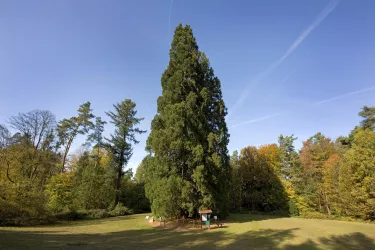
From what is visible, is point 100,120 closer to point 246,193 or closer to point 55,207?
point 55,207

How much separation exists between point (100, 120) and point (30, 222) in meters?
17.9

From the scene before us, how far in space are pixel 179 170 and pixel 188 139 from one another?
3047 mm

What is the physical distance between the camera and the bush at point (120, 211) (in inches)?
1067

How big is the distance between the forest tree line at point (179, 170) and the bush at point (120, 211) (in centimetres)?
20

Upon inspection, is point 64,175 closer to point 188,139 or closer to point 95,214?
point 95,214

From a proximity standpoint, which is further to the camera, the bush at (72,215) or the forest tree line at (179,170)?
the bush at (72,215)

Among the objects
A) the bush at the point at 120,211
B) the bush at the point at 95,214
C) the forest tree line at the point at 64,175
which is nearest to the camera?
the forest tree line at the point at 64,175

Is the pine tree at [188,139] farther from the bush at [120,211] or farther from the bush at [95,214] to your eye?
the bush at [120,211]

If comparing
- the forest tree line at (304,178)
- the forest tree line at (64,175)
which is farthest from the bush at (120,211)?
the forest tree line at (304,178)

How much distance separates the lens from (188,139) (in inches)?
784

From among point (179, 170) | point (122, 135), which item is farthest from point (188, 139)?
point (122, 135)

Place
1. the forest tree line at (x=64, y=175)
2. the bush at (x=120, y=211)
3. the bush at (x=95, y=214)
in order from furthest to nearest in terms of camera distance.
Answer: the bush at (x=120, y=211)
the bush at (x=95, y=214)
the forest tree line at (x=64, y=175)

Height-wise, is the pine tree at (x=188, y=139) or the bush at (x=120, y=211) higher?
the pine tree at (x=188, y=139)

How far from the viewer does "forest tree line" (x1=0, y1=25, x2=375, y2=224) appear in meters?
18.8
